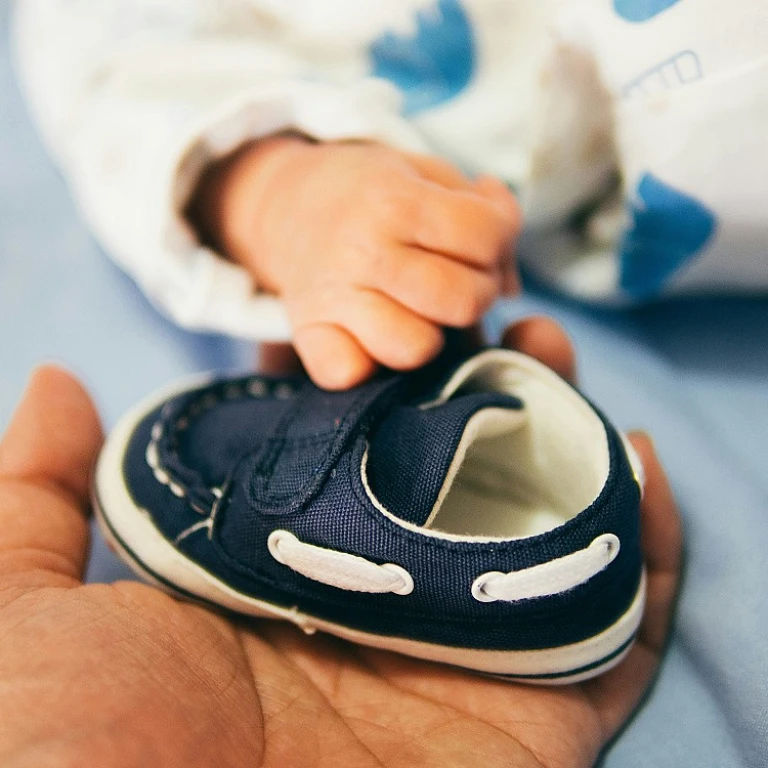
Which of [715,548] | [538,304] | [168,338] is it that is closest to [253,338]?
[168,338]

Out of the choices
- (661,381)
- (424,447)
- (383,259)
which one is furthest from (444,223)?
(661,381)

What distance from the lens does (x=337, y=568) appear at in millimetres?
402

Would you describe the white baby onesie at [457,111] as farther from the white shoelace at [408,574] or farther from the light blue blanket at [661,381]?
the white shoelace at [408,574]

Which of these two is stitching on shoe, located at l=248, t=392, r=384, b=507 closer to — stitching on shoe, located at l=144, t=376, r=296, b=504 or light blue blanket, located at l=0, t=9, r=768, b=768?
stitching on shoe, located at l=144, t=376, r=296, b=504

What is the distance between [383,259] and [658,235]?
0.83 ft

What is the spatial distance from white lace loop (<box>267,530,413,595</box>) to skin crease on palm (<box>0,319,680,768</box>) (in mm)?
80

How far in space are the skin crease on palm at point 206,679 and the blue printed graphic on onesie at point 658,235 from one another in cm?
12

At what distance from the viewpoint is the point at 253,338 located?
0.67m

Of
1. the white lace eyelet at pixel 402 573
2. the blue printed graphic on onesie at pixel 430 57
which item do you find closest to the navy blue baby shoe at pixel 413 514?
the white lace eyelet at pixel 402 573

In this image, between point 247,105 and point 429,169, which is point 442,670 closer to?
point 429,169

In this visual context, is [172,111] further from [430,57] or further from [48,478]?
[48,478]

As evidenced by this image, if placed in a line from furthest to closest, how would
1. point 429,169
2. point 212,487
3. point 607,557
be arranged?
point 429,169
point 212,487
point 607,557

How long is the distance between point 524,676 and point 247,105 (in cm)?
53

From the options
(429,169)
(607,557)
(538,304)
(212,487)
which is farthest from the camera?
(538,304)
